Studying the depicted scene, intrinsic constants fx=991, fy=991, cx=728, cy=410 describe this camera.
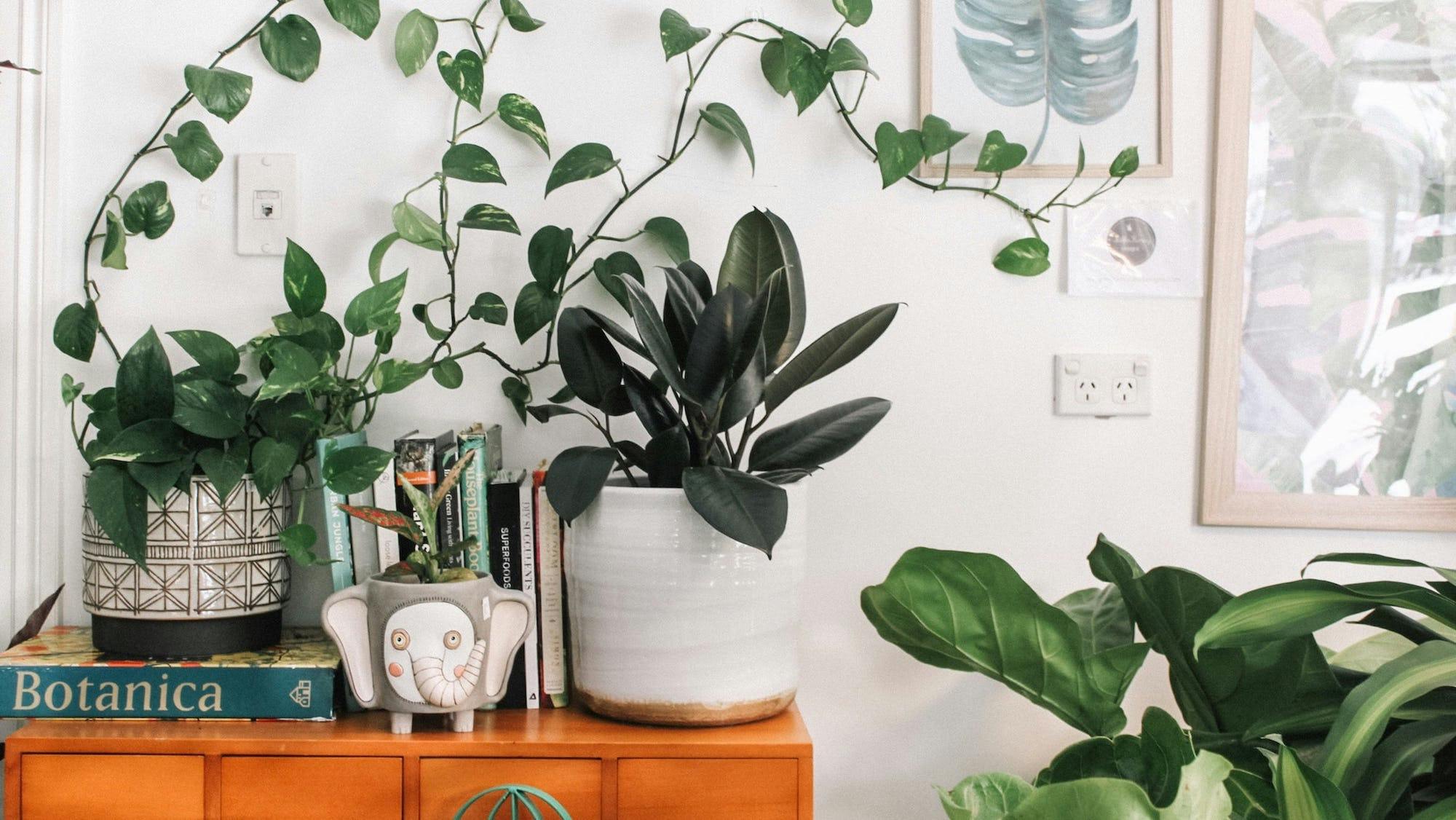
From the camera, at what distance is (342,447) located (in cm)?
105

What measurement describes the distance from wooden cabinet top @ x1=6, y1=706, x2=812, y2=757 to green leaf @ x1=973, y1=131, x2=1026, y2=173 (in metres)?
0.72

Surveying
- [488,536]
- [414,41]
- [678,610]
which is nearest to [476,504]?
[488,536]

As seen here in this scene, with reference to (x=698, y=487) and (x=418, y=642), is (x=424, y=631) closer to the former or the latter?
(x=418, y=642)

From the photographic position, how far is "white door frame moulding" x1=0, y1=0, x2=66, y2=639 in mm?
1220

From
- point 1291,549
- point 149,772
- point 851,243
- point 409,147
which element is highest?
point 409,147

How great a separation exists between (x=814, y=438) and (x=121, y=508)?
709 millimetres

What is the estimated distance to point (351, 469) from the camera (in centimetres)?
103

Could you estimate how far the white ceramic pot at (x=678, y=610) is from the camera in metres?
0.98

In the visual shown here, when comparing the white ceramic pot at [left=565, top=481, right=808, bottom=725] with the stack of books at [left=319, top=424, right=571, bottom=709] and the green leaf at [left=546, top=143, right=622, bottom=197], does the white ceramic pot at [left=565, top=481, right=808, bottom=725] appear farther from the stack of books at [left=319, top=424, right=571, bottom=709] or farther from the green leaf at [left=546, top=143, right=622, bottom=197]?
the green leaf at [left=546, top=143, right=622, bottom=197]

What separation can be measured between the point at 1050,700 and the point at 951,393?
1.37ft

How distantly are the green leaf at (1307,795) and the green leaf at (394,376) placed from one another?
0.90 m

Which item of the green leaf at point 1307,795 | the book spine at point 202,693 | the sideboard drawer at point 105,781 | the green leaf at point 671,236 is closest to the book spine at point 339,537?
the book spine at point 202,693

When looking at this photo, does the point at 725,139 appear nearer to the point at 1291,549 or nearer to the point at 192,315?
the point at 192,315

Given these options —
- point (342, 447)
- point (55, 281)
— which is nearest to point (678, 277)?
point (342, 447)
